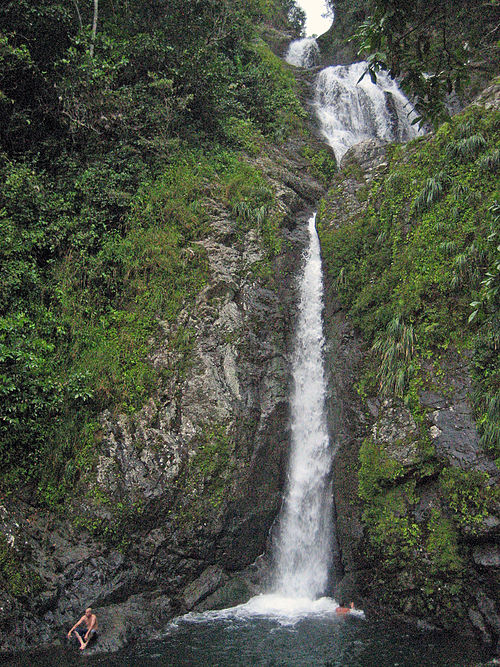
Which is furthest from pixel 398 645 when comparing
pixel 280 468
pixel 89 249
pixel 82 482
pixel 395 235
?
pixel 89 249

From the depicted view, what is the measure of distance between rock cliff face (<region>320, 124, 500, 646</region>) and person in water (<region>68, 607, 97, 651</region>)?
4.98 m

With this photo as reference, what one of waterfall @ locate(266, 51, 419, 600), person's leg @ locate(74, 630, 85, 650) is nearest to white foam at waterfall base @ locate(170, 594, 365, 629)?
waterfall @ locate(266, 51, 419, 600)

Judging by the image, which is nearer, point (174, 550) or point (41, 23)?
point (174, 550)

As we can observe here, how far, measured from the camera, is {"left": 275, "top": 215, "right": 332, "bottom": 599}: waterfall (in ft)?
34.4

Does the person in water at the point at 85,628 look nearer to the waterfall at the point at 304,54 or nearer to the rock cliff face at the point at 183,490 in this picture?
the rock cliff face at the point at 183,490

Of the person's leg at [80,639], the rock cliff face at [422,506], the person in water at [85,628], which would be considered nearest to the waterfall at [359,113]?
the rock cliff face at [422,506]

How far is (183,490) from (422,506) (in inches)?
196

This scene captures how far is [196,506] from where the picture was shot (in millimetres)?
10164

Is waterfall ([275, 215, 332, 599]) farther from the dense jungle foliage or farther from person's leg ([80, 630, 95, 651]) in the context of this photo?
person's leg ([80, 630, 95, 651])

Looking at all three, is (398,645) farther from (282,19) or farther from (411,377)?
(282,19)

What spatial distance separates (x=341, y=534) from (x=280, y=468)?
2.07 metres

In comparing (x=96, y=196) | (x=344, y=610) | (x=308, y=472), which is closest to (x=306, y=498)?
(x=308, y=472)

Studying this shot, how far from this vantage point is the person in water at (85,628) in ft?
26.4

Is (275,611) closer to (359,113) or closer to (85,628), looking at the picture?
(85,628)
